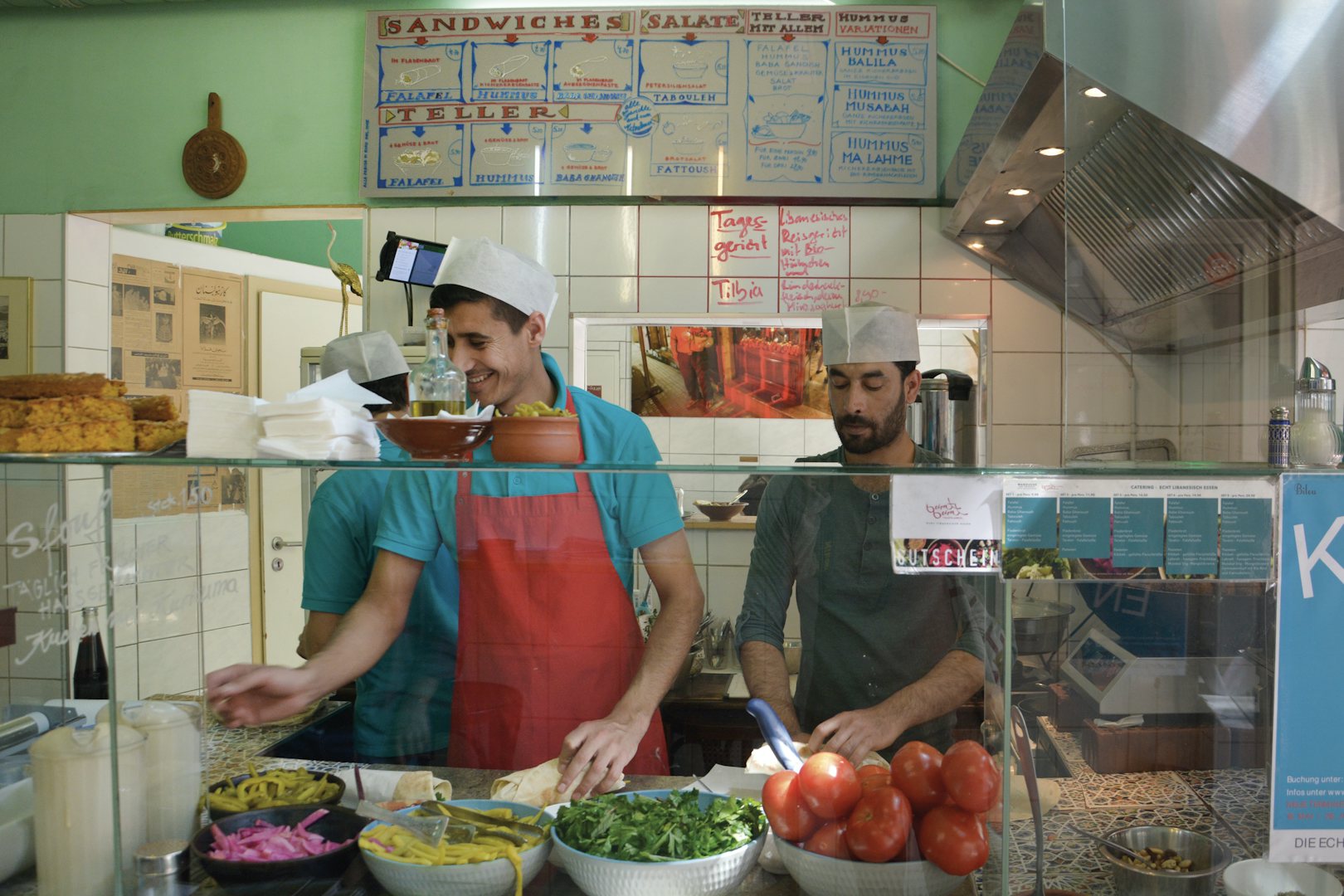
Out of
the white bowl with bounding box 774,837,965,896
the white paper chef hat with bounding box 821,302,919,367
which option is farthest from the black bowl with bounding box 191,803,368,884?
the white paper chef hat with bounding box 821,302,919,367

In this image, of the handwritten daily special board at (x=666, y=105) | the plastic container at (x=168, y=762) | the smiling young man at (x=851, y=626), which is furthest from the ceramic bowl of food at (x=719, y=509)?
the handwritten daily special board at (x=666, y=105)

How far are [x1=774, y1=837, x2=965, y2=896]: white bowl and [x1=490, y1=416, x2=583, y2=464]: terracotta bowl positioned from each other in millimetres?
591

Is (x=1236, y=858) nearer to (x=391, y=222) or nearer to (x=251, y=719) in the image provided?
(x=251, y=719)

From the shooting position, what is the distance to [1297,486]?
1241 millimetres

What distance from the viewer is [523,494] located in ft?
4.44

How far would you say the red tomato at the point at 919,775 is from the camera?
1231 millimetres

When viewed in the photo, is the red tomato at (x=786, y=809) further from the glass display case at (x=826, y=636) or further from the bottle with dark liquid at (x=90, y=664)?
the bottle with dark liquid at (x=90, y=664)

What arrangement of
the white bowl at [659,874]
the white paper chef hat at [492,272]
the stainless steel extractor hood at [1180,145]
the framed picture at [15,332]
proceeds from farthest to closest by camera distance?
the framed picture at [15,332], the white paper chef hat at [492,272], the stainless steel extractor hood at [1180,145], the white bowl at [659,874]

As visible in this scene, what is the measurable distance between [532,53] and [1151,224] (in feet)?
8.16

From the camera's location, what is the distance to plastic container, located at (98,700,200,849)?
135cm

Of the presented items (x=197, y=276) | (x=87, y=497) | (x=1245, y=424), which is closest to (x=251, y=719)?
(x=87, y=497)

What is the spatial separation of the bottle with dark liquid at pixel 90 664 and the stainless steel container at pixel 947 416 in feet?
9.45

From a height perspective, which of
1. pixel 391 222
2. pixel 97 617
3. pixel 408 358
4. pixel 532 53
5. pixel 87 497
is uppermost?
pixel 532 53

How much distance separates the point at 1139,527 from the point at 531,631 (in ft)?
2.65
